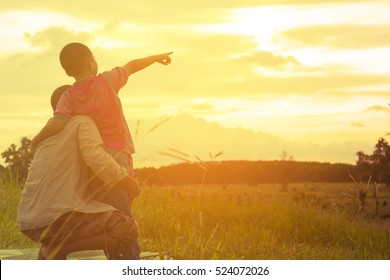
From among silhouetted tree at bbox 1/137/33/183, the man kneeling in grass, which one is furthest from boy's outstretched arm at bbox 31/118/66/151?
silhouetted tree at bbox 1/137/33/183

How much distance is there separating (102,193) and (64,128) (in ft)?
1.69

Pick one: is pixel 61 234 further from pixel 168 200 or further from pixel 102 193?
pixel 168 200

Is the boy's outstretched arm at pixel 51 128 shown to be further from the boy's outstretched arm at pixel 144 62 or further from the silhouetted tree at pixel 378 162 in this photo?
the silhouetted tree at pixel 378 162

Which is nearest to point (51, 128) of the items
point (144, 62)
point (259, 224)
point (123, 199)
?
point (123, 199)

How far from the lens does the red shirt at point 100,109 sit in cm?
496

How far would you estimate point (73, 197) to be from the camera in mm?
4750

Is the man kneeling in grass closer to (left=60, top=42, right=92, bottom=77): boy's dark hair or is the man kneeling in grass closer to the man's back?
the man's back

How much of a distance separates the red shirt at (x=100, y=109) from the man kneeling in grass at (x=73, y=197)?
0.11 m

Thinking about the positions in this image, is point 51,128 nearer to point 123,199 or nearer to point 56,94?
point 56,94

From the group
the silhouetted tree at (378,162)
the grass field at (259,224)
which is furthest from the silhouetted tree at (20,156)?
the silhouetted tree at (378,162)

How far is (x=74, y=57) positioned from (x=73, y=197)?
102 centimetres

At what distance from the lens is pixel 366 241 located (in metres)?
7.63
